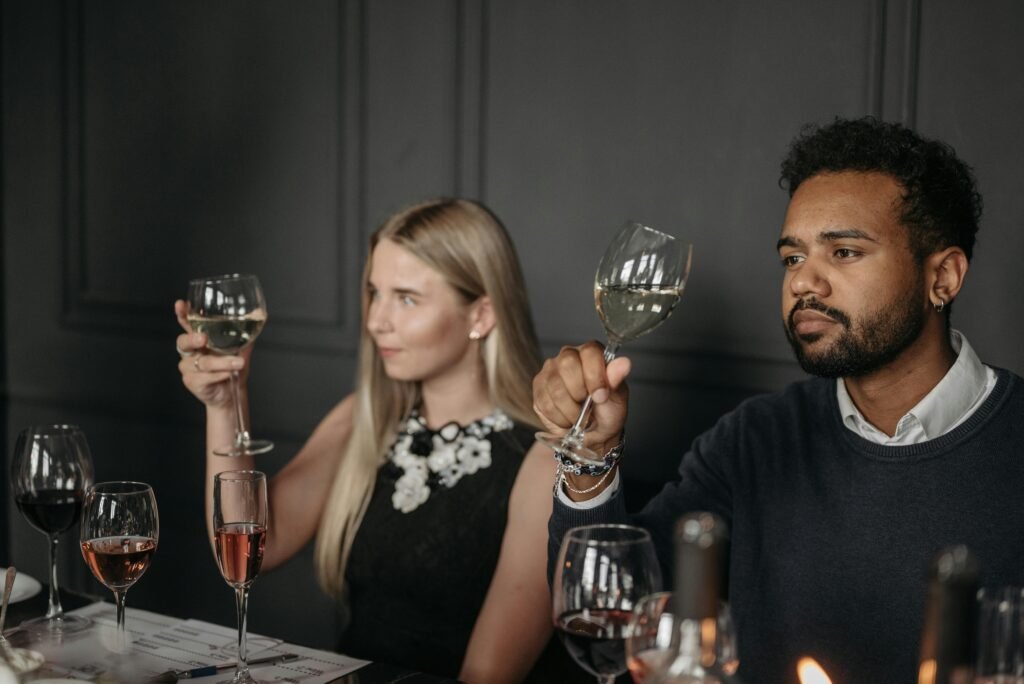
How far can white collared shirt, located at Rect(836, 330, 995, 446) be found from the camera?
64.6 inches

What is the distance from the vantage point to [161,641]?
1.52m

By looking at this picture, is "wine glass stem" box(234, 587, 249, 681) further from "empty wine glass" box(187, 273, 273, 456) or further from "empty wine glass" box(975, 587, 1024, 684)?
"empty wine glass" box(975, 587, 1024, 684)

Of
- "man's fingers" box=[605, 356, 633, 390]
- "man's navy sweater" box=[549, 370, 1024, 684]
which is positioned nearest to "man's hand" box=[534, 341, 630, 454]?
"man's fingers" box=[605, 356, 633, 390]

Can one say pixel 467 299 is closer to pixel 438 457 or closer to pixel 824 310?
pixel 438 457

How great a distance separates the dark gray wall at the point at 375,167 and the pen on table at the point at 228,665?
0.94 meters

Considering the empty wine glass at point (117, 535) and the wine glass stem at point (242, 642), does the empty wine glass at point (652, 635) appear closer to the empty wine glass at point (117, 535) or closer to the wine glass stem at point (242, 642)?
the wine glass stem at point (242, 642)

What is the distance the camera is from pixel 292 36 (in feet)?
10.1

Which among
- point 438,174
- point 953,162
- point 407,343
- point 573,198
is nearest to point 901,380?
point 953,162

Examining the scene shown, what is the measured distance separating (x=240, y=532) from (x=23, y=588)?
540 mm

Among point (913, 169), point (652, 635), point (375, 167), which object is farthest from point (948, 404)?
point (375, 167)

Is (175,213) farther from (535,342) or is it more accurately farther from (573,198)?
(535,342)

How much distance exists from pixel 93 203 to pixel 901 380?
2.63 m

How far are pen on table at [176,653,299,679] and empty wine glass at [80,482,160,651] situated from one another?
5.4 inches

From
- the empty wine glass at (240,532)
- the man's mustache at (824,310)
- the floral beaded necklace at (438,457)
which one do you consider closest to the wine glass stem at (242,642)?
the empty wine glass at (240,532)
